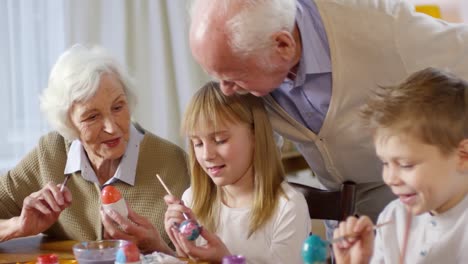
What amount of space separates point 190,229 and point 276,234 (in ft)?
0.96

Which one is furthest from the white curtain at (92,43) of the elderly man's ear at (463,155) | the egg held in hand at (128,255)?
the elderly man's ear at (463,155)

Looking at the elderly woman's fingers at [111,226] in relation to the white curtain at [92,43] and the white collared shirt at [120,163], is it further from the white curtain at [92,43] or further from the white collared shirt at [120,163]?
the white curtain at [92,43]

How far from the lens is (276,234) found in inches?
78.9

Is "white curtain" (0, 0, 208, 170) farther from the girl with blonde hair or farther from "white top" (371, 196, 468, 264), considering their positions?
"white top" (371, 196, 468, 264)

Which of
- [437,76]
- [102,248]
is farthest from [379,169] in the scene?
[102,248]

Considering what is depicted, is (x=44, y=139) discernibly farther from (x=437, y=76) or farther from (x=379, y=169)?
(x=437, y=76)

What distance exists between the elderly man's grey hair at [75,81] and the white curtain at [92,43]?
61cm

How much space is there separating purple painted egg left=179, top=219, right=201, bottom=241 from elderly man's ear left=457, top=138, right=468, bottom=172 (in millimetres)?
630

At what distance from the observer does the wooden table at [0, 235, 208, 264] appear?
6.46 feet

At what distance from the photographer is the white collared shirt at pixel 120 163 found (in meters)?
2.30

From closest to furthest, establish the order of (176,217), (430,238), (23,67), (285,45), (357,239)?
(357,239), (430,238), (176,217), (285,45), (23,67)

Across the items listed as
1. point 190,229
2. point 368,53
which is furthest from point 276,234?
point 368,53

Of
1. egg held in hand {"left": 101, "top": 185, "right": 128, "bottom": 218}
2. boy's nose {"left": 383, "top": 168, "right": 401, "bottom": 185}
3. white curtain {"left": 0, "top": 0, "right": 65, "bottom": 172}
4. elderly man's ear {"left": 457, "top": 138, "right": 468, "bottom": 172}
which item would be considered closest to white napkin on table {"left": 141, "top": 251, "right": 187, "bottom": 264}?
egg held in hand {"left": 101, "top": 185, "right": 128, "bottom": 218}

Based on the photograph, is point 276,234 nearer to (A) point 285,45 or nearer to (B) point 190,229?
(B) point 190,229
